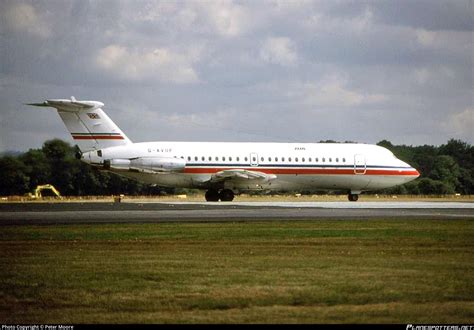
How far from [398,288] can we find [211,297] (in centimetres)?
350

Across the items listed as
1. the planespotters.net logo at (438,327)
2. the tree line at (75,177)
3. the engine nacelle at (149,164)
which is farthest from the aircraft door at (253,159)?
the planespotters.net logo at (438,327)

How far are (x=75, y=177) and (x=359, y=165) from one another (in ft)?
81.4

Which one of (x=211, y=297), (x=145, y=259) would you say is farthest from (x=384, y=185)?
(x=211, y=297)

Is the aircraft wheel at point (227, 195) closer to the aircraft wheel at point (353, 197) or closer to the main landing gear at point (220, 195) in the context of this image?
the main landing gear at point (220, 195)

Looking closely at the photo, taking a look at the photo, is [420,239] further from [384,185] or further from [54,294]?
[384,185]

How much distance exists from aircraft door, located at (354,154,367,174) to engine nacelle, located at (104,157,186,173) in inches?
521

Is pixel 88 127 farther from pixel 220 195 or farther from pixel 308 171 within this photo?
pixel 308 171

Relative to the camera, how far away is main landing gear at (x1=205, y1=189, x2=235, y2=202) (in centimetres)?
5578

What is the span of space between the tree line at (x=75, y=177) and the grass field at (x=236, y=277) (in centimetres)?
3300

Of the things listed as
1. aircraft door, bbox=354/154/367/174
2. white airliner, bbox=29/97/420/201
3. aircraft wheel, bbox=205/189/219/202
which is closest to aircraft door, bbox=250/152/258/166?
white airliner, bbox=29/97/420/201

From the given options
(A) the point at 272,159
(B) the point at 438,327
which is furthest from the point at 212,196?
(B) the point at 438,327

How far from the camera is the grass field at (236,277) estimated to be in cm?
1297

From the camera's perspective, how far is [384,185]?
200ft

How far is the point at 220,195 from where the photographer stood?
184ft
